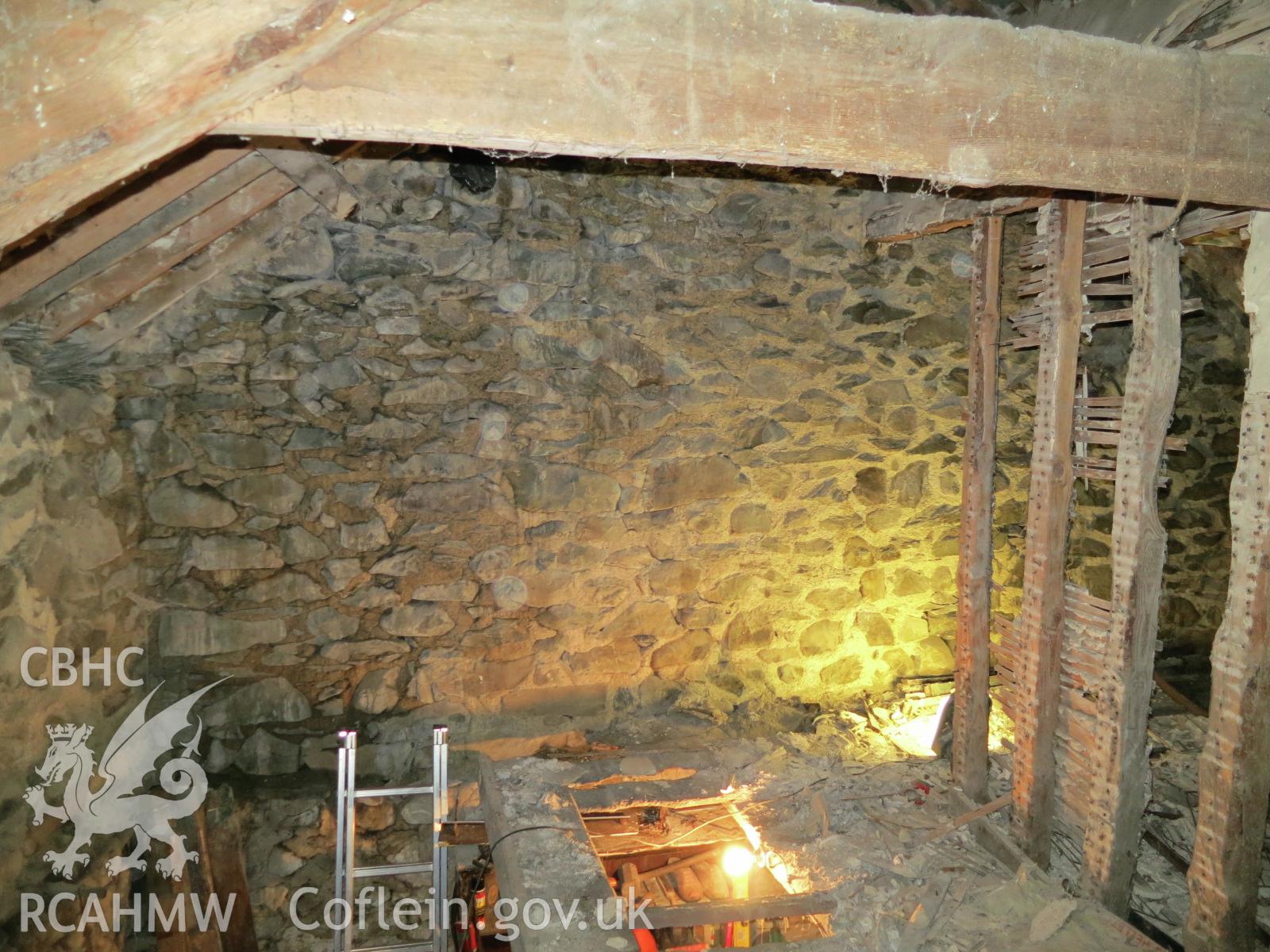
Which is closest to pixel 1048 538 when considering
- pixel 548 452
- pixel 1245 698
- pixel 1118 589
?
pixel 1118 589

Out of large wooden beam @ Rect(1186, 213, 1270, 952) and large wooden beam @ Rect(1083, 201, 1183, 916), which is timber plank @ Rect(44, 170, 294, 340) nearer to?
large wooden beam @ Rect(1083, 201, 1183, 916)

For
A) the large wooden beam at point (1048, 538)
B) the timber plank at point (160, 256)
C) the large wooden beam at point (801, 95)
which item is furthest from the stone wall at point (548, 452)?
the large wooden beam at point (801, 95)

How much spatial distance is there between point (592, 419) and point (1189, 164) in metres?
1.98

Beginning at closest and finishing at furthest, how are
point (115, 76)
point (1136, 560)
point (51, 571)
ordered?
1. point (115, 76)
2. point (1136, 560)
3. point (51, 571)

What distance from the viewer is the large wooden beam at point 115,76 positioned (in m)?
0.96

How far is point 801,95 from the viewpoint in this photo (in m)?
1.44

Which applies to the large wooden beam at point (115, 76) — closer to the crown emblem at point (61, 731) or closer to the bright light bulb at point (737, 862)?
the crown emblem at point (61, 731)

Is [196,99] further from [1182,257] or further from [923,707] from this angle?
[1182,257]

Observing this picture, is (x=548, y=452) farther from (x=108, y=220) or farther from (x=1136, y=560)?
(x=1136, y=560)

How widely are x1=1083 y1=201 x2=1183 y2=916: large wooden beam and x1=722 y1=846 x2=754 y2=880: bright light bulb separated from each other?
1.00 meters

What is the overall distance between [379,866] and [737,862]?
1.27 m

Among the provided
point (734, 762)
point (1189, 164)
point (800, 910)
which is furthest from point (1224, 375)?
point (800, 910)

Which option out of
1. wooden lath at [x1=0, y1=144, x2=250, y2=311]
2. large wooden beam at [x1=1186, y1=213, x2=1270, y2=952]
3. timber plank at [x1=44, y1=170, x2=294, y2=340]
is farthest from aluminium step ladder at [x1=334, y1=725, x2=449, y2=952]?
large wooden beam at [x1=1186, y1=213, x2=1270, y2=952]

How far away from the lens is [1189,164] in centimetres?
172
